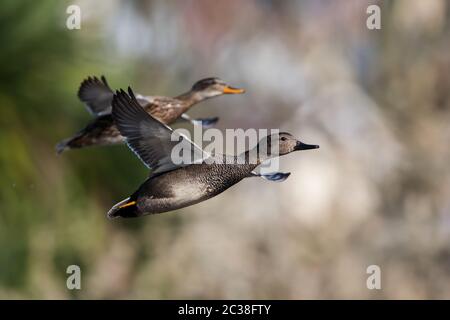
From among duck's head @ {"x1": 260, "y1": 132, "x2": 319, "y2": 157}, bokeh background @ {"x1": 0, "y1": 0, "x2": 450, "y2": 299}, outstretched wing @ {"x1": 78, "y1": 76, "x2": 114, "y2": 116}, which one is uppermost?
outstretched wing @ {"x1": 78, "y1": 76, "x2": 114, "y2": 116}

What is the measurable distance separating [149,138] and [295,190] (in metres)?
3.80

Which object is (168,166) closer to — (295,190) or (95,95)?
(95,95)

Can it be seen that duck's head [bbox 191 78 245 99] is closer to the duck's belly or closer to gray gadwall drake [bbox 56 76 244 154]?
gray gadwall drake [bbox 56 76 244 154]

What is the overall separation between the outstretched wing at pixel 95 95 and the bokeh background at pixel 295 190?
8.43 ft

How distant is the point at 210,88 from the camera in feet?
4.76

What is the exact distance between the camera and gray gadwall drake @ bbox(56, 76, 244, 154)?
1.26 metres

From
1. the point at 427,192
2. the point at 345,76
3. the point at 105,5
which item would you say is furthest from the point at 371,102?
the point at 105,5

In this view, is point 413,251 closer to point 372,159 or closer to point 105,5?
point 372,159

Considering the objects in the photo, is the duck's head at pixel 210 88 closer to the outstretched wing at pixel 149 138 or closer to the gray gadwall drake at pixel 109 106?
the gray gadwall drake at pixel 109 106

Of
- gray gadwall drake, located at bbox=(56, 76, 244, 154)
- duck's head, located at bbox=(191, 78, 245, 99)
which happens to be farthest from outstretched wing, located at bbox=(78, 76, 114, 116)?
duck's head, located at bbox=(191, 78, 245, 99)

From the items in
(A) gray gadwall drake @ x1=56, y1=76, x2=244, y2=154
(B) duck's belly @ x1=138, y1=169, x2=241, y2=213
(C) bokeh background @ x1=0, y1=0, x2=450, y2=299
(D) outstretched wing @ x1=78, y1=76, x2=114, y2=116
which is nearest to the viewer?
(B) duck's belly @ x1=138, y1=169, x2=241, y2=213

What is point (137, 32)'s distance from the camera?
4.25 meters

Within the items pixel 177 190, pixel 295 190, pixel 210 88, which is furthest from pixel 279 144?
pixel 295 190

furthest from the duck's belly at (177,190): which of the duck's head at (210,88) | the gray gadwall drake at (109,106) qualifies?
the duck's head at (210,88)
